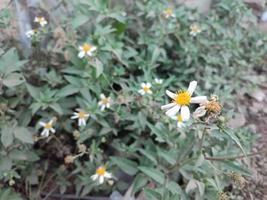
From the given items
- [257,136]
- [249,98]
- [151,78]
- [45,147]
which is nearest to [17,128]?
[45,147]

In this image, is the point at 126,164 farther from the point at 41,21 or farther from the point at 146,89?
the point at 41,21

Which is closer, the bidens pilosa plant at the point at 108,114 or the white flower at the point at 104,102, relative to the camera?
A: the bidens pilosa plant at the point at 108,114

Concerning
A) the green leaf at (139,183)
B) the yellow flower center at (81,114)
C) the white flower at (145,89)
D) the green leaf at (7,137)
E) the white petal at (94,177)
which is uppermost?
the green leaf at (7,137)

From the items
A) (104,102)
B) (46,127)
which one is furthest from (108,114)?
(46,127)

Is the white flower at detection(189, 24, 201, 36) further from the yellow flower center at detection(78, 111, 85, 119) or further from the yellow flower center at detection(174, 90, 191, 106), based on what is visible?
→ the yellow flower center at detection(174, 90, 191, 106)

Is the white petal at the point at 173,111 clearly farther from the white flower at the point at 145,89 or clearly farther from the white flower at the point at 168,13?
the white flower at the point at 168,13

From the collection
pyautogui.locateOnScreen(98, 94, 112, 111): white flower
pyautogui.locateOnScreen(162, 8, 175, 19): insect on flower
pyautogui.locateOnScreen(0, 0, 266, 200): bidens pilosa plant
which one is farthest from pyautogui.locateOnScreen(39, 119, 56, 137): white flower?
pyautogui.locateOnScreen(162, 8, 175, 19): insect on flower

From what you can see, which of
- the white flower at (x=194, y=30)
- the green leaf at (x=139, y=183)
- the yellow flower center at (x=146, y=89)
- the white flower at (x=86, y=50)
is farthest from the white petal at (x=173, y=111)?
the white flower at (x=194, y=30)
